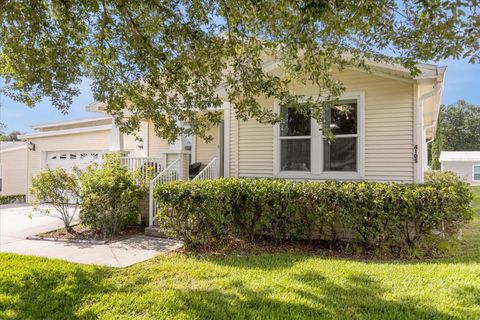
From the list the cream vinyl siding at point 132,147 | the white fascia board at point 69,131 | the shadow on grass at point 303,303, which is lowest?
the shadow on grass at point 303,303

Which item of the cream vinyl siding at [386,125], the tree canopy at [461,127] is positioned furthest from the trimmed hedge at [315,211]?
the tree canopy at [461,127]

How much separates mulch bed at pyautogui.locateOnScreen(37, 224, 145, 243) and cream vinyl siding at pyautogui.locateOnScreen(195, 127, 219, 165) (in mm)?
3311

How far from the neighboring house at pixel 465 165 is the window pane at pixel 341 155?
91.8 feet

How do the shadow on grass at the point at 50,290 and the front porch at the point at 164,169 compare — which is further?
the front porch at the point at 164,169

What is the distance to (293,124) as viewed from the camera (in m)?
8.43

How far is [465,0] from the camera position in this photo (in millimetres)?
3496

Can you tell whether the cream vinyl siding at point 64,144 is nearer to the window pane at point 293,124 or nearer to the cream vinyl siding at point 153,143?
the cream vinyl siding at point 153,143

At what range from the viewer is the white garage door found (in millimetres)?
14195

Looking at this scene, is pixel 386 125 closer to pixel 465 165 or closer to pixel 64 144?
pixel 64 144

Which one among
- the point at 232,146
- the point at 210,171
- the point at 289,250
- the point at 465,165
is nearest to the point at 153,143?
the point at 210,171

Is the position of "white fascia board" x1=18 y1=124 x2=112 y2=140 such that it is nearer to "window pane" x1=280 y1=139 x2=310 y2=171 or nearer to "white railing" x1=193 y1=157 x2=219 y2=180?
"white railing" x1=193 y1=157 x2=219 y2=180

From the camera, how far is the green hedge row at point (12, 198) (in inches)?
588

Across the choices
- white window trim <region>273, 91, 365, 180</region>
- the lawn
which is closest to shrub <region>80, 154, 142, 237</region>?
the lawn

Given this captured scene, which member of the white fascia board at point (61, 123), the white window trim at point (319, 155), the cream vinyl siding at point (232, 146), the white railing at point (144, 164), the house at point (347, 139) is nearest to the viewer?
the house at point (347, 139)
